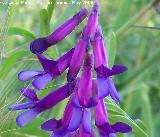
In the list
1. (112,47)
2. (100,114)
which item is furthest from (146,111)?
(100,114)

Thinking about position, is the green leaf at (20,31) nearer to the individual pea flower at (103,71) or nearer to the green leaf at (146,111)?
the individual pea flower at (103,71)

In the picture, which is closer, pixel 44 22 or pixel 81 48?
pixel 81 48

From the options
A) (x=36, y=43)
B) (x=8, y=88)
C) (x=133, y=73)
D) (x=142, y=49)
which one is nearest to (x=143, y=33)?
(x=142, y=49)

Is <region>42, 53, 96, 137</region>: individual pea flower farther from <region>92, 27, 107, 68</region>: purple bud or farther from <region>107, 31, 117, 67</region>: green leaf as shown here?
<region>107, 31, 117, 67</region>: green leaf

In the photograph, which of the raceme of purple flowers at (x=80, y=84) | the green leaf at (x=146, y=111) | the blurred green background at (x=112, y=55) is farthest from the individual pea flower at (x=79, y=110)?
the green leaf at (x=146, y=111)

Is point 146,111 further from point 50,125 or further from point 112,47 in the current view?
point 50,125

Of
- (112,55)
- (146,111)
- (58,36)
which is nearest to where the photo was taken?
(58,36)

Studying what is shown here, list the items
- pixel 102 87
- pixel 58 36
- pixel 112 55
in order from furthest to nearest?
1. pixel 112 55
2. pixel 58 36
3. pixel 102 87
